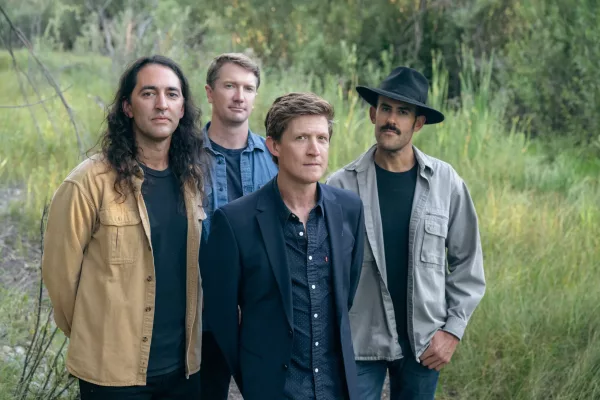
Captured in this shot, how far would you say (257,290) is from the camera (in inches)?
111

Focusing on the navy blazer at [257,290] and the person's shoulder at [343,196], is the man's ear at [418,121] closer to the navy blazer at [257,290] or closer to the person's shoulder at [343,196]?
the person's shoulder at [343,196]

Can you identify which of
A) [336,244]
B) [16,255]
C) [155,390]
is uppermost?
[336,244]

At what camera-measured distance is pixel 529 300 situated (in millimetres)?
5387

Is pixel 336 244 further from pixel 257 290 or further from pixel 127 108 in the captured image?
pixel 127 108

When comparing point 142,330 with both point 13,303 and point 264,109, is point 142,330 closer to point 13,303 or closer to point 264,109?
point 13,303

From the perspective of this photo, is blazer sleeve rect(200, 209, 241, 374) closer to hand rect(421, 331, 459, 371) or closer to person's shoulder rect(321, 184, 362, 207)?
person's shoulder rect(321, 184, 362, 207)

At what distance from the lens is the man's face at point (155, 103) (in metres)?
3.05

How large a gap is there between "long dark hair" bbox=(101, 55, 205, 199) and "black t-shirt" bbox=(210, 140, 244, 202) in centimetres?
33

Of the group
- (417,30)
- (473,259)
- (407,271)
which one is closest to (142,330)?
(407,271)

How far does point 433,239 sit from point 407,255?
132mm

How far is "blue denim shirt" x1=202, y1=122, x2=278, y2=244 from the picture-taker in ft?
11.5

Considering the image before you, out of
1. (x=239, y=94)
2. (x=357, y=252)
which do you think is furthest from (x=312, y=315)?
(x=239, y=94)

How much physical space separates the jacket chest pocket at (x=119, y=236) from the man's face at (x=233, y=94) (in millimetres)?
885

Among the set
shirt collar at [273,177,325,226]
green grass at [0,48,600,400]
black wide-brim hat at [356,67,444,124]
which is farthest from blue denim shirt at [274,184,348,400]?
green grass at [0,48,600,400]
